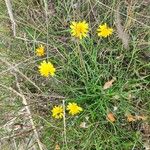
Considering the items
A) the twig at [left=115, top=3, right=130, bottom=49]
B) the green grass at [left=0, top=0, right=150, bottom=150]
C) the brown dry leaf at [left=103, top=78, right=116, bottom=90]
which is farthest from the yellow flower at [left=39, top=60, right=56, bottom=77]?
the twig at [left=115, top=3, right=130, bottom=49]

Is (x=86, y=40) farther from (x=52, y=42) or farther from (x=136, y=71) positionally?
(x=136, y=71)

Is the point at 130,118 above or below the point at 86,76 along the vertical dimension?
below

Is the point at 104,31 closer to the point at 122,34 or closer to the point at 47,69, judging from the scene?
the point at 122,34

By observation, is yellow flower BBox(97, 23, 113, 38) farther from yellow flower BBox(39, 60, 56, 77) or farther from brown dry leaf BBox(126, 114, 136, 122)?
brown dry leaf BBox(126, 114, 136, 122)

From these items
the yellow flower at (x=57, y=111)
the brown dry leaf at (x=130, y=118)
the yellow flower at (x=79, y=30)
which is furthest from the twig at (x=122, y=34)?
the yellow flower at (x=57, y=111)

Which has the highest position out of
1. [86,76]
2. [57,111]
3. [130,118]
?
[86,76]

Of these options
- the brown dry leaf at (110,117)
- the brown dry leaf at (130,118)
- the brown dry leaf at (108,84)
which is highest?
the brown dry leaf at (108,84)

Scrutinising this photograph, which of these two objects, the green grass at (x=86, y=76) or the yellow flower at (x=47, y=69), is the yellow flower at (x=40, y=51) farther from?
the yellow flower at (x=47, y=69)

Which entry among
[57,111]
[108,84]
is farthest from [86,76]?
[57,111]

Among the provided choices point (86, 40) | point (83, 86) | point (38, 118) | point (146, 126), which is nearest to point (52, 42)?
point (86, 40)
